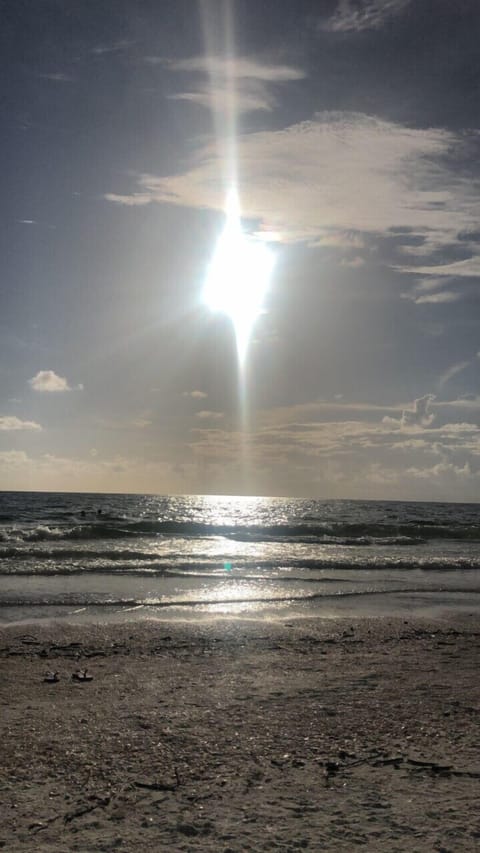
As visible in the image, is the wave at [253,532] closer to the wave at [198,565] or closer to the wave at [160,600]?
the wave at [198,565]

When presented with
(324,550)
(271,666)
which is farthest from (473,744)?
(324,550)

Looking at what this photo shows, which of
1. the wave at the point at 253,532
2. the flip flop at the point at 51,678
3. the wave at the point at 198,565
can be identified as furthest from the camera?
the wave at the point at 253,532

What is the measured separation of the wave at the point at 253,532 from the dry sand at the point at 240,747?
29.4m

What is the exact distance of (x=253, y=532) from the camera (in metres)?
48.8

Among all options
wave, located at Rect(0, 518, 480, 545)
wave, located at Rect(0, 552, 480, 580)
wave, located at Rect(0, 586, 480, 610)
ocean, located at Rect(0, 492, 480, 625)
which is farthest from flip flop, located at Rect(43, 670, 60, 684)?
wave, located at Rect(0, 518, 480, 545)

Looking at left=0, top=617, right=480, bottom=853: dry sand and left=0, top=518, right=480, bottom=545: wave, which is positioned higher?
left=0, top=617, right=480, bottom=853: dry sand

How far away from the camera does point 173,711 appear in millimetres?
6824

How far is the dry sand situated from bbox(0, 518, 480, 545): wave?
2942cm

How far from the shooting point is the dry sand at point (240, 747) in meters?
4.25

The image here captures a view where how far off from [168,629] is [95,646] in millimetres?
1632

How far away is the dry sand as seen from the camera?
4254mm

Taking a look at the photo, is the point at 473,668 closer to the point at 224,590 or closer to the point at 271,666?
the point at 271,666

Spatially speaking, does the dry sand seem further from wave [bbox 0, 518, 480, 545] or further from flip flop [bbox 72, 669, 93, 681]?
wave [bbox 0, 518, 480, 545]

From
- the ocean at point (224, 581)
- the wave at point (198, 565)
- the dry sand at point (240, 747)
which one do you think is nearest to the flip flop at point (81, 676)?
the dry sand at point (240, 747)
